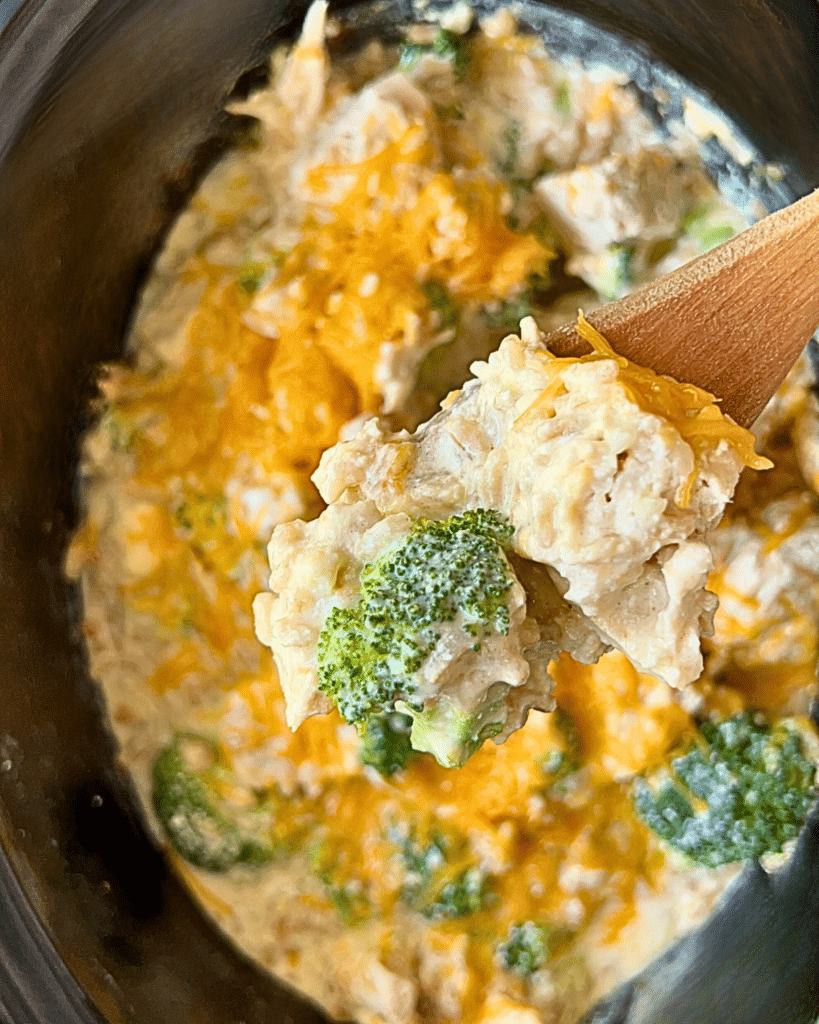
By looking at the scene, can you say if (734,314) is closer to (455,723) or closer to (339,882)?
(455,723)

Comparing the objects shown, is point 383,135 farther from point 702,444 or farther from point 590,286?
point 702,444

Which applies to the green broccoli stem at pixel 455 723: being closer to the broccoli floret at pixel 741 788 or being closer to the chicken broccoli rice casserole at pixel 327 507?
the chicken broccoli rice casserole at pixel 327 507

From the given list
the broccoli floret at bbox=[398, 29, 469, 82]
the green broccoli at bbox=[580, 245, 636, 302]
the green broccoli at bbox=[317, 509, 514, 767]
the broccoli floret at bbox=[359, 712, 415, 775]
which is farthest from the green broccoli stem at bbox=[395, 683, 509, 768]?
the broccoli floret at bbox=[398, 29, 469, 82]

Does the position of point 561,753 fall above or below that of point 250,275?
below

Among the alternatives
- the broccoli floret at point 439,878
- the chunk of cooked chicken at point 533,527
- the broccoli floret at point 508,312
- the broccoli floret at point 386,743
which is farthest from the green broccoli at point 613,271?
the broccoli floret at point 439,878

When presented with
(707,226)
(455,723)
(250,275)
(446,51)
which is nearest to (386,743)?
(455,723)

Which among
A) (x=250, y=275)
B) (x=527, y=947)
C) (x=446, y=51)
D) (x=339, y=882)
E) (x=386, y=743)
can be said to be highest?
(x=446, y=51)

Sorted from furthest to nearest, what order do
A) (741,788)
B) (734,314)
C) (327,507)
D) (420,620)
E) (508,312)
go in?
(508,312), (741,788), (327,507), (734,314), (420,620)
